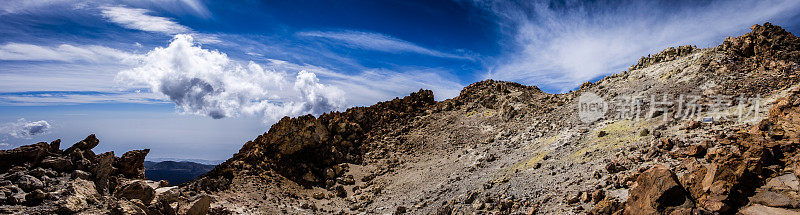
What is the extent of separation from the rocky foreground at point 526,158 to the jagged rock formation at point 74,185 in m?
0.06

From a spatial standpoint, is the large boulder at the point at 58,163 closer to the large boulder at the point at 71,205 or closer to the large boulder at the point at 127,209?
the large boulder at the point at 71,205

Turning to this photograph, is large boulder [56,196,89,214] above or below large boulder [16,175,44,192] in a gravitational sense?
below

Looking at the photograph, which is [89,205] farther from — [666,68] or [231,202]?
[666,68]

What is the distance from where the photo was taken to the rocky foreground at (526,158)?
10.2 m

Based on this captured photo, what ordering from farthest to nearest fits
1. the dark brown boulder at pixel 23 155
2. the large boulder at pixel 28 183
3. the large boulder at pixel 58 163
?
the large boulder at pixel 58 163, the dark brown boulder at pixel 23 155, the large boulder at pixel 28 183

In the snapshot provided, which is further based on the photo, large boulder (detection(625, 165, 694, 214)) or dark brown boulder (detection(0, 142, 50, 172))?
dark brown boulder (detection(0, 142, 50, 172))

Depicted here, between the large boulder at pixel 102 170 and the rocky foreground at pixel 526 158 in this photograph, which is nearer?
the rocky foreground at pixel 526 158

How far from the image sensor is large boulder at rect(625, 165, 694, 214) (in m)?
9.43

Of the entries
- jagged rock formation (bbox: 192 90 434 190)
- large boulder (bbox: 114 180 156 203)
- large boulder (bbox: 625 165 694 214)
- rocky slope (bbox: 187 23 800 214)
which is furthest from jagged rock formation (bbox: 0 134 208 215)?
large boulder (bbox: 625 165 694 214)

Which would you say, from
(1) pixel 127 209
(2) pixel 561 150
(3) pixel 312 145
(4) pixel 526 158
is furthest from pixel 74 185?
(2) pixel 561 150

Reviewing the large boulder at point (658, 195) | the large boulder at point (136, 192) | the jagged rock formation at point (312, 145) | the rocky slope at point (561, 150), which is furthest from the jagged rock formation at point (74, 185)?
the large boulder at point (658, 195)

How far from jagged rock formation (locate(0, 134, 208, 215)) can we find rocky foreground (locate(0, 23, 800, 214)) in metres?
0.06

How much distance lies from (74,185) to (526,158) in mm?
23204

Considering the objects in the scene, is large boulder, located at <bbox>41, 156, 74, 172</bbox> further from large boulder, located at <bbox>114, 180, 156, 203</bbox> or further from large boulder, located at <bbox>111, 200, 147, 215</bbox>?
large boulder, located at <bbox>111, 200, 147, 215</bbox>
